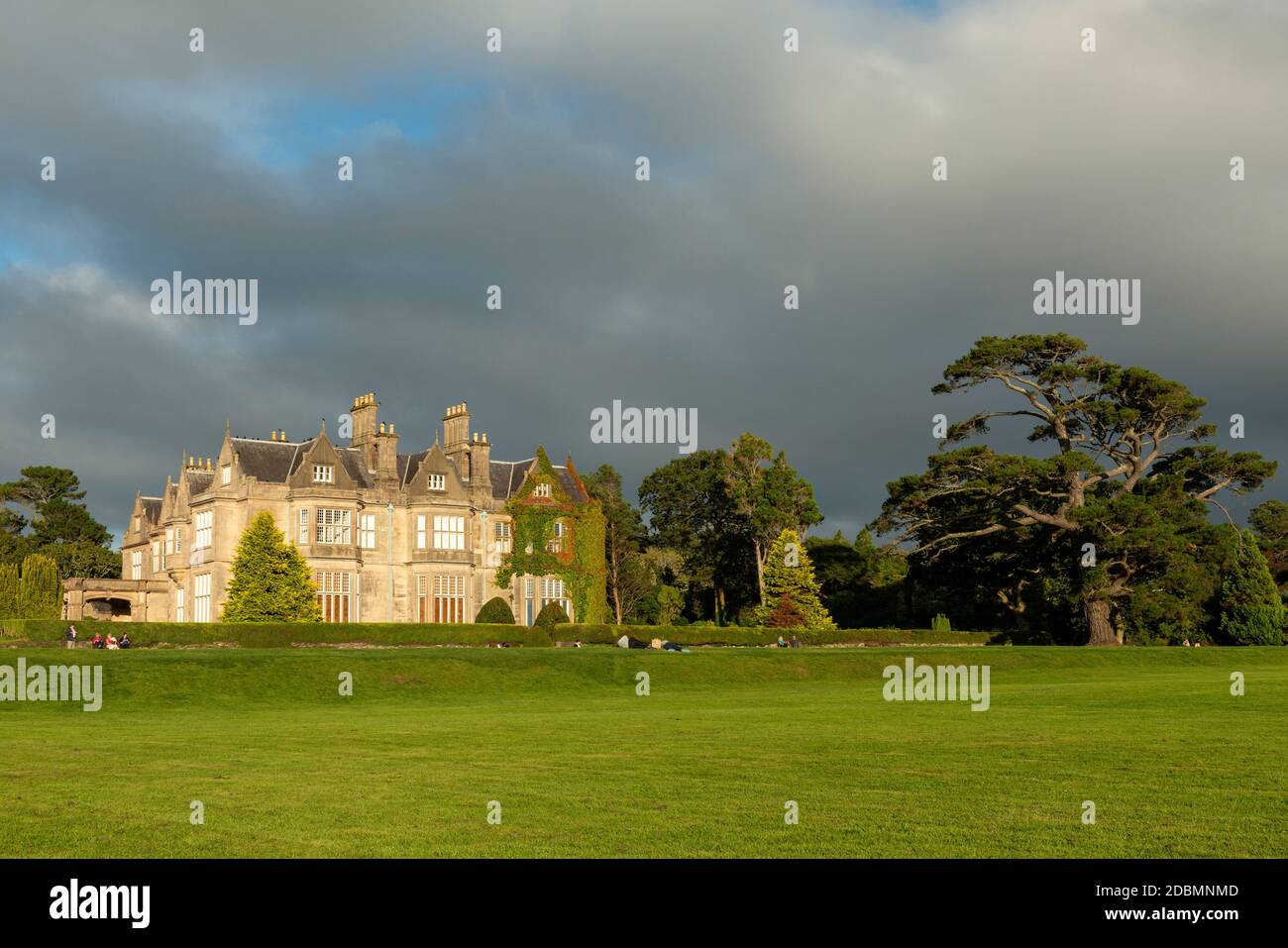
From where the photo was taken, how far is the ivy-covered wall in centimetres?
8075

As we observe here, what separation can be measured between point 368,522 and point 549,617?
A: 1371 centimetres

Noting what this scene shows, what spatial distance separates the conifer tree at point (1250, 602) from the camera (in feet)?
223

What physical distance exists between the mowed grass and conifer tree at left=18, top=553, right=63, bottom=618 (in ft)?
139

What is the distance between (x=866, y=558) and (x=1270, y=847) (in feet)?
305

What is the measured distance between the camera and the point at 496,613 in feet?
235

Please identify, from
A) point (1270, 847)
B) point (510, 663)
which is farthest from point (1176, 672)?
point (1270, 847)

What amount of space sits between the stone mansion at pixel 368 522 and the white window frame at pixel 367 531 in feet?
0.19

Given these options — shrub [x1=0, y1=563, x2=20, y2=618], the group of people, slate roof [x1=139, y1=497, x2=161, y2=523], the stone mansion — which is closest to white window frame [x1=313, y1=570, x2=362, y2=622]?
the stone mansion

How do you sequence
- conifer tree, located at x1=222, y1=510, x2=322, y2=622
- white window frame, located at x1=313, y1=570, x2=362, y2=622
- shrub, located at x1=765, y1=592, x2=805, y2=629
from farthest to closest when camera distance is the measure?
1. shrub, located at x1=765, y1=592, x2=805, y2=629
2. white window frame, located at x1=313, y1=570, x2=362, y2=622
3. conifer tree, located at x1=222, y1=510, x2=322, y2=622

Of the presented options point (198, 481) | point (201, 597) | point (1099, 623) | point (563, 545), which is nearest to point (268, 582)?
point (201, 597)

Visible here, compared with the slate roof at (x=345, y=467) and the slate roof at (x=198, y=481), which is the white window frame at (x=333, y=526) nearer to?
the slate roof at (x=345, y=467)

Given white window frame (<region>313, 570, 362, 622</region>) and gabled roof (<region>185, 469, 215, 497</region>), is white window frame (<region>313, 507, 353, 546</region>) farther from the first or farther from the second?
gabled roof (<region>185, 469, 215, 497</region>)

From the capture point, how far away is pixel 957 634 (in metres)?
72.9

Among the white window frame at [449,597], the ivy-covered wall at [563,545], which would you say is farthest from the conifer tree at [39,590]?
the ivy-covered wall at [563,545]
